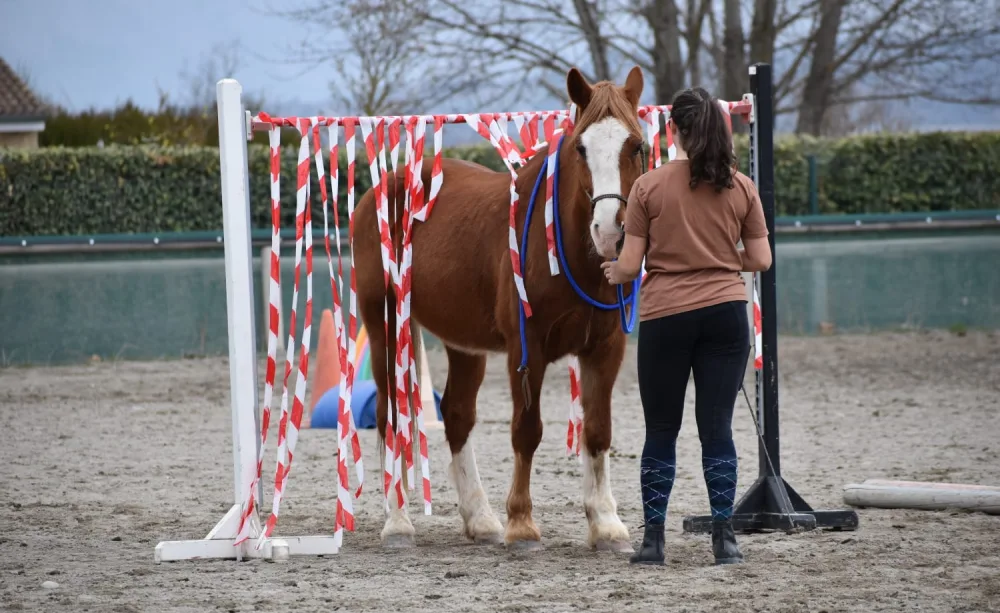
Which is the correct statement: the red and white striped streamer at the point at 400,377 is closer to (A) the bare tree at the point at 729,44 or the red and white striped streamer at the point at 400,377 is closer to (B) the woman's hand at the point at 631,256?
(B) the woman's hand at the point at 631,256

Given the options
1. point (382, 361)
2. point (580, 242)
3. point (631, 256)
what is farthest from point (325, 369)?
point (631, 256)

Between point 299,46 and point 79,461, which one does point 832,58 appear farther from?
point 79,461

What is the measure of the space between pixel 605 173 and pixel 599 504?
150 centimetres

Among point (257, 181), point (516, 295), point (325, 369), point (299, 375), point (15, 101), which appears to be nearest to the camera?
point (516, 295)

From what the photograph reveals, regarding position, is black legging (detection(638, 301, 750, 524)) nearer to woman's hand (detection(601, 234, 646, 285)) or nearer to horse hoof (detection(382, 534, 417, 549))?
woman's hand (detection(601, 234, 646, 285))

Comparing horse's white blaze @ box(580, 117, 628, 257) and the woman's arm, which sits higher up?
horse's white blaze @ box(580, 117, 628, 257)

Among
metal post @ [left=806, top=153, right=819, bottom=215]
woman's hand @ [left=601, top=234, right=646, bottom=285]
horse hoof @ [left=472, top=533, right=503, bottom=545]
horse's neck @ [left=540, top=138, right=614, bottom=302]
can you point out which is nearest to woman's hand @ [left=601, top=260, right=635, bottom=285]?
woman's hand @ [left=601, top=234, right=646, bottom=285]

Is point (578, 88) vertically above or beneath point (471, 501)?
above

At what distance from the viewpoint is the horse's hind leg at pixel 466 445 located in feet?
17.3

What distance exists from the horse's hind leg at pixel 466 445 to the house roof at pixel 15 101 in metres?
15.0

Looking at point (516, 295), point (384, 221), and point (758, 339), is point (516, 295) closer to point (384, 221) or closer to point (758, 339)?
point (384, 221)

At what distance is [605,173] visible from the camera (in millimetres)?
4414

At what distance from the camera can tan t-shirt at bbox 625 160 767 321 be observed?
427cm

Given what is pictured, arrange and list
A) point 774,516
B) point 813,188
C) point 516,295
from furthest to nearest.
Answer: point 813,188, point 774,516, point 516,295
